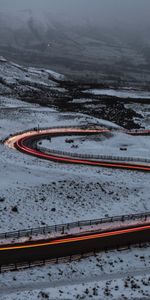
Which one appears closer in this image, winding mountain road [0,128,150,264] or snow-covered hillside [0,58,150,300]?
snow-covered hillside [0,58,150,300]

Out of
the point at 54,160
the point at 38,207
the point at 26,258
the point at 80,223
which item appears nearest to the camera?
the point at 26,258

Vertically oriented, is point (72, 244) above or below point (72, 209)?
above

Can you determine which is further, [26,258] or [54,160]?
[54,160]

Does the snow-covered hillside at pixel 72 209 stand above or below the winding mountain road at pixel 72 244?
below

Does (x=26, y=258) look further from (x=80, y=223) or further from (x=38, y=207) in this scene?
(x=38, y=207)

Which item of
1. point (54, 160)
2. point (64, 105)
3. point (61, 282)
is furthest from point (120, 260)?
point (64, 105)

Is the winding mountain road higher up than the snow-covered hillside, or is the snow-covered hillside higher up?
the winding mountain road

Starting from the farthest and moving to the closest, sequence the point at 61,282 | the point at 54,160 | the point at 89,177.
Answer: the point at 54,160 < the point at 89,177 < the point at 61,282

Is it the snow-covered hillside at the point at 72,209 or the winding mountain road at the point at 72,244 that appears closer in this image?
the snow-covered hillside at the point at 72,209

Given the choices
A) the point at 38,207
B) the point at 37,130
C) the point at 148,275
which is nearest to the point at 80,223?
the point at 38,207

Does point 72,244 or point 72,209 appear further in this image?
point 72,209
